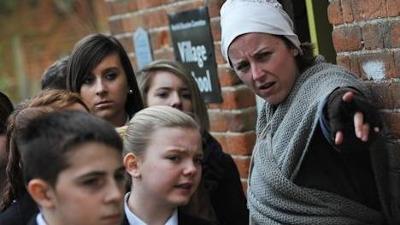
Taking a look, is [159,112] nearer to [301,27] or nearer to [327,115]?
[327,115]

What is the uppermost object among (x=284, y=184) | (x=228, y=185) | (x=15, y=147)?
(x=15, y=147)

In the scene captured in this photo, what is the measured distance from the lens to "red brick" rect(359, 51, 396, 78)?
306 centimetres

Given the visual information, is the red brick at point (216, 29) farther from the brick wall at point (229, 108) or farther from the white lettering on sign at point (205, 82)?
the white lettering on sign at point (205, 82)

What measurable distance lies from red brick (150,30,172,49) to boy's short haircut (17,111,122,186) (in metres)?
2.25

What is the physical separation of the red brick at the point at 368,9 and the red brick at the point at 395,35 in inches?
2.2

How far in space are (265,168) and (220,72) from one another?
150cm

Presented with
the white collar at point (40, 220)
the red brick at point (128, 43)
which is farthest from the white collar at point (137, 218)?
the red brick at point (128, 43)

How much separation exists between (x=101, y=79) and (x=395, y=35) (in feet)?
4.44

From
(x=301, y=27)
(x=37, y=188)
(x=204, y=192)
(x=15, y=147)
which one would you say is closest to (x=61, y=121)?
(x=37, y=188)

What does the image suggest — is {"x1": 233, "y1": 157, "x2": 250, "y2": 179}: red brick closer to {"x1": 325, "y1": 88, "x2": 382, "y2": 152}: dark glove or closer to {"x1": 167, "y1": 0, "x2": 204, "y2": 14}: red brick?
{"x1": 167, "y1": 0, "x2": 204, "y2": 14}: red brick

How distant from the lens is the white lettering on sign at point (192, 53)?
447 centimetres

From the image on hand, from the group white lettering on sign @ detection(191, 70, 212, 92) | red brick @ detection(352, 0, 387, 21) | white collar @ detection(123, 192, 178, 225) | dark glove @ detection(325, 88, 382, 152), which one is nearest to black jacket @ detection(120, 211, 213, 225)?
white collar @ detection(123, 192, 178, 225)

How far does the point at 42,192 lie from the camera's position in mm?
2467

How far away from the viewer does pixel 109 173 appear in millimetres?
2422
